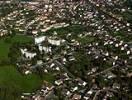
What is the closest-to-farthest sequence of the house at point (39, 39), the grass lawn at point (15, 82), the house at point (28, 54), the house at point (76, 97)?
the house at point (76, 97) < the grass lawn at point (15, 82) < the house at point (28, 54) < the house at point (39, 39)

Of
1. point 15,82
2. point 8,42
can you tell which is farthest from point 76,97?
point 8,42

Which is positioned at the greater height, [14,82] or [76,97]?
[76,97]

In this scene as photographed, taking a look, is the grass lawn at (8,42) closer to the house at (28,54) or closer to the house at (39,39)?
the house at (39,39)

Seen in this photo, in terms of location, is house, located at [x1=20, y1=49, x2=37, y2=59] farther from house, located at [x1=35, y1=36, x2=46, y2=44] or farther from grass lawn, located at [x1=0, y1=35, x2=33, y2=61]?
house, located at [x1=35, y1=36, x2=46, y2=44]

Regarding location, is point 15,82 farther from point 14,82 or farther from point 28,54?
point 28,54

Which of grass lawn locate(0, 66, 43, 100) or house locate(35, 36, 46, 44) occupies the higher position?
grass lawn locate(0, 66, 43, 100)

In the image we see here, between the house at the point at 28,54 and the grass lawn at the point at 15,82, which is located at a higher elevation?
the grass lawn at the point at 15,82

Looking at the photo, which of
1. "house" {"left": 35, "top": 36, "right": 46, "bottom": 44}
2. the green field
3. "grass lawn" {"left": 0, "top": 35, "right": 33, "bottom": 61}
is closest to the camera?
the green field

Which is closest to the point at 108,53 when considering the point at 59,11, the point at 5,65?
the point at 5,65

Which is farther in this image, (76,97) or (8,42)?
(8,42)

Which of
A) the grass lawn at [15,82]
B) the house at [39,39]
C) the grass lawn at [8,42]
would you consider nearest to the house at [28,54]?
the grass lawn at [8,42]

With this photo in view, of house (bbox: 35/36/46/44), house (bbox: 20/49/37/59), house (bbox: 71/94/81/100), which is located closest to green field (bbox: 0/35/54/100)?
house (bbox: 20/49/37/59)
